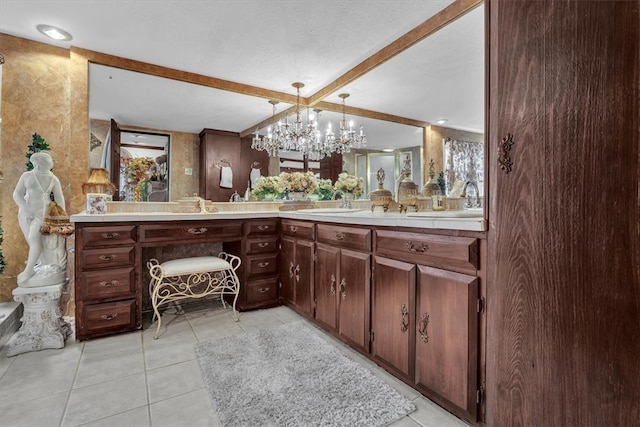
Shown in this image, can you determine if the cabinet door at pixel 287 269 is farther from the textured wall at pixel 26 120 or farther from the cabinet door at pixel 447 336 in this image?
the textured wall at pixel 26 120

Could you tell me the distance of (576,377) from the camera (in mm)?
831

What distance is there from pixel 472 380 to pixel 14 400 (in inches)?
85.2

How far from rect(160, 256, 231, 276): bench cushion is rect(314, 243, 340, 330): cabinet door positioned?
792mm

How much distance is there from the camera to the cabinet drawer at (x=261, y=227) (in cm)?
276

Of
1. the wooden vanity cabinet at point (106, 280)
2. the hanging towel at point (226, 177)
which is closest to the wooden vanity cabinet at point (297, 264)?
the hanging towel at point (226, 177)

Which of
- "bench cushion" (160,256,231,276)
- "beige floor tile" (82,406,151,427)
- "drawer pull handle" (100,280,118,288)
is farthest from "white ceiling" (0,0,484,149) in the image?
"beige floor tile" (82,406,151,427)

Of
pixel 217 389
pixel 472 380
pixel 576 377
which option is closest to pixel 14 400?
pixel 217 389

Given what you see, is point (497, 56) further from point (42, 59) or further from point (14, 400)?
point (42, 59)

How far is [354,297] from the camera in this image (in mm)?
1954

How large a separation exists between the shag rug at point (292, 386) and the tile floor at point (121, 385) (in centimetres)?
7

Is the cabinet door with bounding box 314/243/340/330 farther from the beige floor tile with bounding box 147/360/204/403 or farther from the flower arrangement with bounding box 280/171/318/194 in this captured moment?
the flower arrangement with bounding box 280/171/318/194

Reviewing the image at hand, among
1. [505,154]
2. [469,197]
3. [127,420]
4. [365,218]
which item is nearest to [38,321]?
[127,420]

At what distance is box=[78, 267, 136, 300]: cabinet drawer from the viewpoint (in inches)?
85.4

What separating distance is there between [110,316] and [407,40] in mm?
3068
